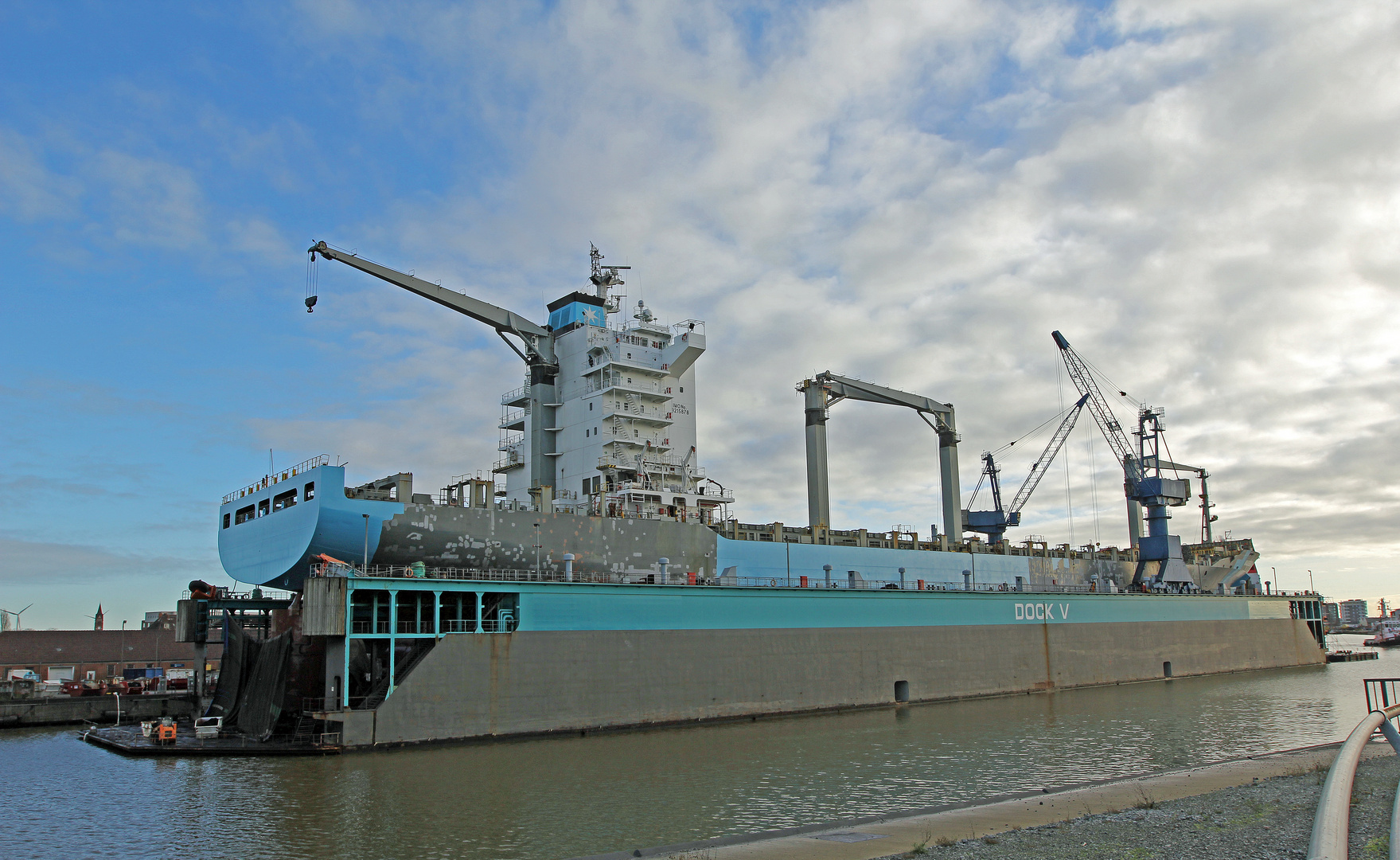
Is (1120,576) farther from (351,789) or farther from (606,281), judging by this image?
(351,789)

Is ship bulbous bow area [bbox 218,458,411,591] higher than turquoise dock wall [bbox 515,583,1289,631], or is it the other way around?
ship bulbous bow area [bbox 218,458,411,591]

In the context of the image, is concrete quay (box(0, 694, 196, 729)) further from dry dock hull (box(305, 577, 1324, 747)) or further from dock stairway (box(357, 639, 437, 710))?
dock stairway (box(357, 639, 437, 710))

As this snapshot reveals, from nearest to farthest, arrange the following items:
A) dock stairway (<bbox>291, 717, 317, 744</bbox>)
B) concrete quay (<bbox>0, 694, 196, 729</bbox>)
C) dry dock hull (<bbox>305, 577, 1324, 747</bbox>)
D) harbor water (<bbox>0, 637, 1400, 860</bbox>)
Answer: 1. harbor water (<bbox>0, 637, 1400, 860</bbox>)
2. dock stairway (<bbox>291, 717, 317, 744</bbox>)
3. dry dock hull (<bbox>305, 577, 1324, 747</bbox>)
4. concrete quay (<bbox>0, 694, 196, 729</bbox>)

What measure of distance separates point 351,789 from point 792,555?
2164 cm

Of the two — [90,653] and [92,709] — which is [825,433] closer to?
[92,709]

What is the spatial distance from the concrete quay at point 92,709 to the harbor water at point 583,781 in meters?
2.94

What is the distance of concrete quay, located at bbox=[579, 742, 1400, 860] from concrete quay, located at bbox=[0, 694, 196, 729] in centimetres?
2814

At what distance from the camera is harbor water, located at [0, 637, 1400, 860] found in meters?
15.1

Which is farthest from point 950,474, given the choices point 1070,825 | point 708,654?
point 1070,825

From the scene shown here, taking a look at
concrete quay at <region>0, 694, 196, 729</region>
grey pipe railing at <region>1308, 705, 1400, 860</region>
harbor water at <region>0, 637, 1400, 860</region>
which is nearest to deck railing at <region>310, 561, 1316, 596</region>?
harbor water at <region>0, 637, 1400, 860</region>

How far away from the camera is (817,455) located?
4450 centimetres

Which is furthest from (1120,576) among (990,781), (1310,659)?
(990,781)

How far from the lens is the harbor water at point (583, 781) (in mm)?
15109

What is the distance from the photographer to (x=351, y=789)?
18453 mm
